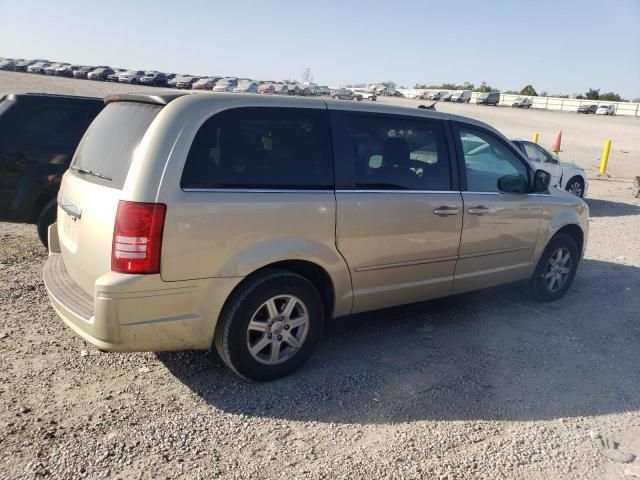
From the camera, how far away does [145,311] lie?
318cm

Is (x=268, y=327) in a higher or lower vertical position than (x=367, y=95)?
lower

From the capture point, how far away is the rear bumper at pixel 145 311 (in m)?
3.12

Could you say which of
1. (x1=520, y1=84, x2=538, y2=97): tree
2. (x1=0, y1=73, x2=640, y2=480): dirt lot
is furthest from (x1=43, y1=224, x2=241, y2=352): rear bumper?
(x1=520, y1=84, x2=538, y2=97): tree

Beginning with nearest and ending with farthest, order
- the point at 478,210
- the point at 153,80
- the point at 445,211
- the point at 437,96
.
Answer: the point at 445,211, the point at 478,210, the point at 153,80, the point at 437,96

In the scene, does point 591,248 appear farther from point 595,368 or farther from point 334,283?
point 334,283

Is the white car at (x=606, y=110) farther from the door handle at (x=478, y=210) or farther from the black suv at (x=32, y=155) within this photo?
the black suv at (x=32, y=155)

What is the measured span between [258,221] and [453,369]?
1892mm

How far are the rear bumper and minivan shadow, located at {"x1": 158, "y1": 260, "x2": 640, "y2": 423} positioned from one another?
0.54 m

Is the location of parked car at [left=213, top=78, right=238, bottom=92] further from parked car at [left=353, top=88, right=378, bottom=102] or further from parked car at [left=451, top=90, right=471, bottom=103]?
parked car at [left=451, top=90, right=471, bottom=103]

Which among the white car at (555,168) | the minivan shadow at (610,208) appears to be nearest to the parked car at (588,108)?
the minivan shadow at (610,208)

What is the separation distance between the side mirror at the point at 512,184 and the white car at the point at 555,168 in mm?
6793

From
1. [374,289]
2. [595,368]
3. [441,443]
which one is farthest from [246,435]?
[595,368]

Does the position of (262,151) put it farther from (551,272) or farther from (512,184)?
(551,272)

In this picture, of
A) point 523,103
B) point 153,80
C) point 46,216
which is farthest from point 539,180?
point 523,103
